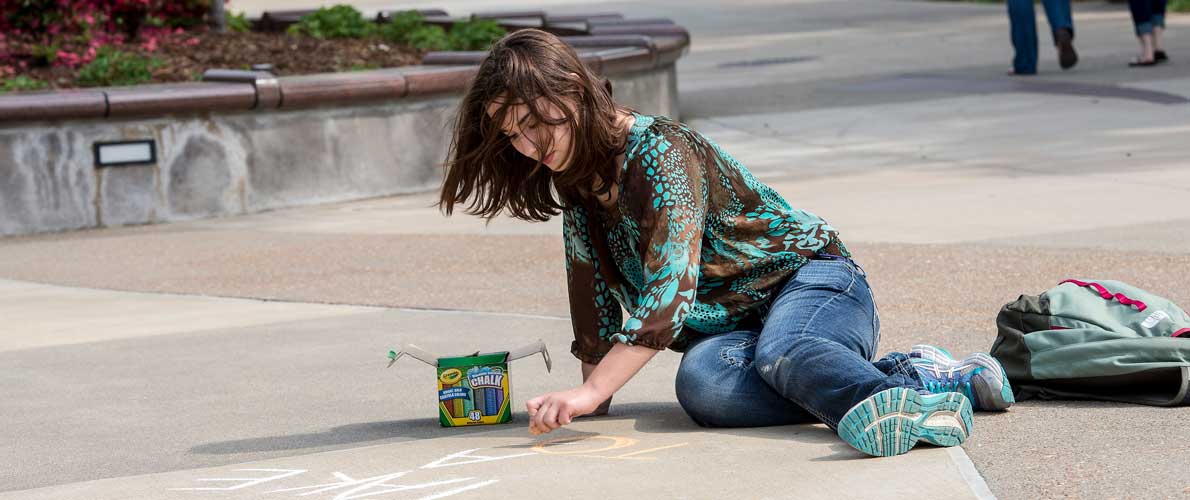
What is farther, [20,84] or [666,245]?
[20,84]

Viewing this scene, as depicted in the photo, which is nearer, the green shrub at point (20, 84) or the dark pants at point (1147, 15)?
the green shrub at point (20, 84)

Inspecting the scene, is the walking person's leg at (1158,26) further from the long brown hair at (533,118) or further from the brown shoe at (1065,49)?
the long brown hair at (533,118)

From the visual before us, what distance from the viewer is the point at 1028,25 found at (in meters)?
13.6

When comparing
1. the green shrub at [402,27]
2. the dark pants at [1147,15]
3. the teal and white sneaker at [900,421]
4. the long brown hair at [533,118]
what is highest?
the long brown hair at [533,118]

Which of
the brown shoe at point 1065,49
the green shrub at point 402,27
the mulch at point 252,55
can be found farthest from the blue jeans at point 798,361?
the brown shoe at point 1065,49

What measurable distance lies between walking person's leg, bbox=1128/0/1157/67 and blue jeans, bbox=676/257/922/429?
1051 cm

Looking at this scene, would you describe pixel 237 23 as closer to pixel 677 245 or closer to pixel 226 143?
pixel 226 143

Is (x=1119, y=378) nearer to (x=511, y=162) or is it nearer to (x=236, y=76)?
(x=511, y=162)

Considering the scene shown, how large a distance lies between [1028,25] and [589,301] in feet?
35.1

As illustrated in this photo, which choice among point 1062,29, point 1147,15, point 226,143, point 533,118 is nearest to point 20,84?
point 226,143

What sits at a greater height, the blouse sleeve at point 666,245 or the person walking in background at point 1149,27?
the blouse sleeve at point 666,245

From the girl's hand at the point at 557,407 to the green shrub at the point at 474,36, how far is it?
28.5ft

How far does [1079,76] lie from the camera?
13617mm

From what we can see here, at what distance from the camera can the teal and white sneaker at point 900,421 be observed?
3244 mm
